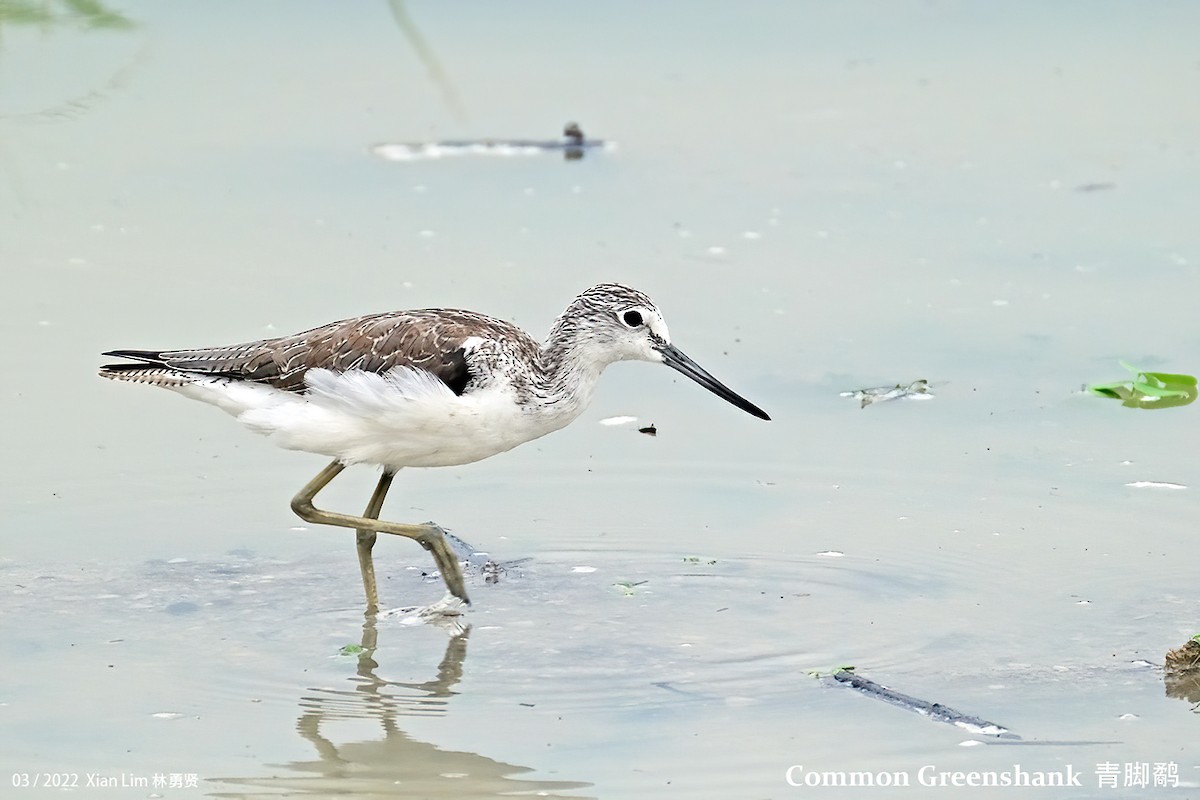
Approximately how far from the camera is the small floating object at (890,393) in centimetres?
1023

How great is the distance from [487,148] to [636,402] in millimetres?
3709

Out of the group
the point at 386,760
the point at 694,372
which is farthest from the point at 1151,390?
the point at 386,760

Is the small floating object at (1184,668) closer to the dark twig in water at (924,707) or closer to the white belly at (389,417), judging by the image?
the dark twig in water at (924,707)

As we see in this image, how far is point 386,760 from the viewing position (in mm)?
6746

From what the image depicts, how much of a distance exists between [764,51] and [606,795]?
9.79 m

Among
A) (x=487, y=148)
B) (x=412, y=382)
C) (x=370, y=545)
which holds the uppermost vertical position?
(x=487, y=148)

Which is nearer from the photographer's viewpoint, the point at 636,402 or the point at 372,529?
the point at 372,529

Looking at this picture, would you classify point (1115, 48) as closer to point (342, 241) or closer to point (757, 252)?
point (757, 252)

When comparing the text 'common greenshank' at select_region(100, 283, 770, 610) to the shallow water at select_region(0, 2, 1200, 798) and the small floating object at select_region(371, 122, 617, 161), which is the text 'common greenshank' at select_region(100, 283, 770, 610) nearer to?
the shallow water at select_region(0, 2, 1200, 798)

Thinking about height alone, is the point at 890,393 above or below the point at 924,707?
above

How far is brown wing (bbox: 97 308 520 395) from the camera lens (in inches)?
318

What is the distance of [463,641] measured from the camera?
306 inches

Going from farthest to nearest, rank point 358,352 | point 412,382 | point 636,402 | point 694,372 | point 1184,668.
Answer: point 636,402 < point 694,372 < point 358,352 < point 412,382 < point 1184,668

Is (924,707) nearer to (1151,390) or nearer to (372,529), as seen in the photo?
(372,529)
